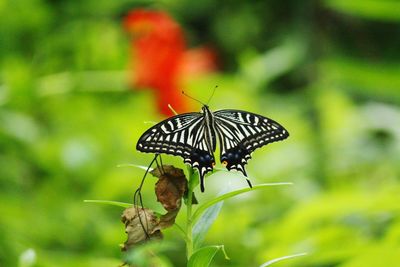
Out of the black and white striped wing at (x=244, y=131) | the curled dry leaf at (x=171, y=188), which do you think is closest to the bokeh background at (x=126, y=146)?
the black and white striped wing at (x=244, y=131)

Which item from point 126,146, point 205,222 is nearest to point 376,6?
point 126,146

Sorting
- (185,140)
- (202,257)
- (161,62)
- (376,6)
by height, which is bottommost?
(202,257)

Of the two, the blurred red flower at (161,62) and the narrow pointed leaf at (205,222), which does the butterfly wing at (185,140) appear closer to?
the narrow pointed leaf at (205,222)

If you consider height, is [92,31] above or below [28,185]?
above

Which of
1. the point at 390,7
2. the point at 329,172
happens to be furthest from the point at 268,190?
the point at 390,7

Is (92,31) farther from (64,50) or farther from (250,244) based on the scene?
(250,244)

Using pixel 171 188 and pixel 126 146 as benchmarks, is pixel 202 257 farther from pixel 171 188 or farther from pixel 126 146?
pixel 126 146
